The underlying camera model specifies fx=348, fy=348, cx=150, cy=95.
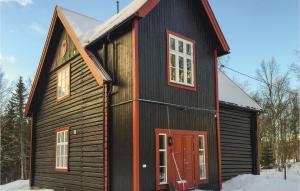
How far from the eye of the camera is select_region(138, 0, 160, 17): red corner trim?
11.4 meters

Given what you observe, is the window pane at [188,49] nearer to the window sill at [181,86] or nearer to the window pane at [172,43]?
the window pane at [172,43]

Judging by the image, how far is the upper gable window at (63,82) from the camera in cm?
1588

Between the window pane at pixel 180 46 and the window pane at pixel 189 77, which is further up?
the window pane at pixel 180 46

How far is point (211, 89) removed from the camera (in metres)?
14.6

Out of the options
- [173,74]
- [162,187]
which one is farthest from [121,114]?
[162,187]

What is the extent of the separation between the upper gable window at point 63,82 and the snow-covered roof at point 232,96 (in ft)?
23.8

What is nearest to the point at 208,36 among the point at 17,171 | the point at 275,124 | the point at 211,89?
the point at 211,89

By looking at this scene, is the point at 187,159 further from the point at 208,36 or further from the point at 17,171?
the point at 17,171

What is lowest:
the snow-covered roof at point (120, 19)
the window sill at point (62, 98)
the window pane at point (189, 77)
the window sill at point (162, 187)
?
the window sill at point (162, 187)

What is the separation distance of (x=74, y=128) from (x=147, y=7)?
6.17 m

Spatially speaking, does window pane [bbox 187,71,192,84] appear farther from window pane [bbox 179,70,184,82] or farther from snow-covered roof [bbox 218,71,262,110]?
snow-covered roof [bbox 218,71,262,110]

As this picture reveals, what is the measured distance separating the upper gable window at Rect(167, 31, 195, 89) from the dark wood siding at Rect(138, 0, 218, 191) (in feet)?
0.81

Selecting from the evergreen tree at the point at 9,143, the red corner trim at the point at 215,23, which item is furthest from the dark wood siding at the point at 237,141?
the evergreen tree at the point at 9,143

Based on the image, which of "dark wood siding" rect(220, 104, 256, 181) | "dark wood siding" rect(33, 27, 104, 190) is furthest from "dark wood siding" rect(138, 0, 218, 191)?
"dark wood siding" rect(220, 104, 256, 181)
